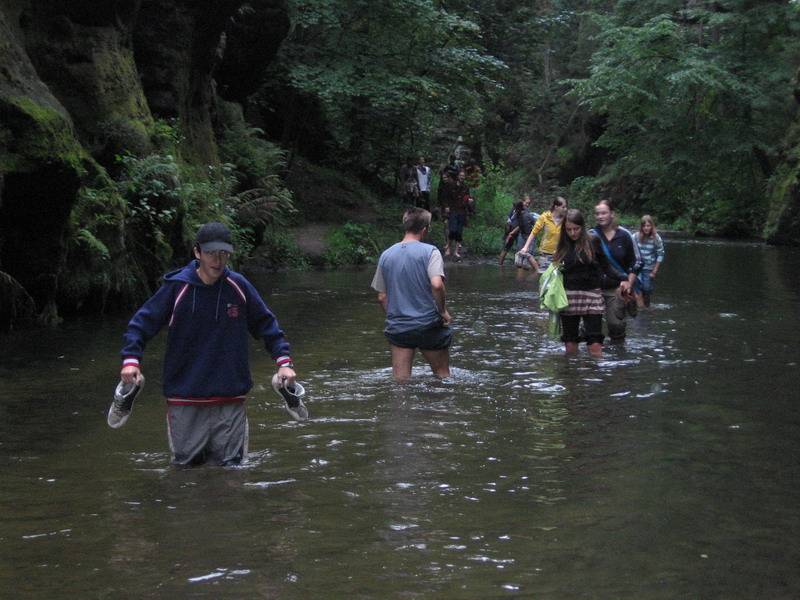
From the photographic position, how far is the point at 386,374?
33.0 feet

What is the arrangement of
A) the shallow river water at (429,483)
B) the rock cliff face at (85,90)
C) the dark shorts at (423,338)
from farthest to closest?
the rock cliff face at (85,90) < the dark shorts at (423,338) < the shallow river water at (429,483)

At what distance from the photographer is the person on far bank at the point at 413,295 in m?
8.95

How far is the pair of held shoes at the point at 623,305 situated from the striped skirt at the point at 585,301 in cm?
87

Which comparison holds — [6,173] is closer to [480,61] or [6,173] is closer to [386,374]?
[386,374]

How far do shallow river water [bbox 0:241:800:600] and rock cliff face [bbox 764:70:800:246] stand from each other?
2389 centimetres

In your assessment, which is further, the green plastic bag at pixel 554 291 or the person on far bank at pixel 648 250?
the person on far bank at pixel 648 250

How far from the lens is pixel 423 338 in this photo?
909cm

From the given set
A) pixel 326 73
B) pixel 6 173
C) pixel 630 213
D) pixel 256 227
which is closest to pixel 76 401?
pixel 6 173

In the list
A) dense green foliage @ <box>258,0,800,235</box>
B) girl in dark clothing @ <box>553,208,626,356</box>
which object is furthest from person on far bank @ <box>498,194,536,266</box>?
girl in dark clothing @ <box>553,208,626,356</box>

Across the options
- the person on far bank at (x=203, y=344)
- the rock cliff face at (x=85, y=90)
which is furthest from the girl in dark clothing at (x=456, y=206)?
the person on far bank at (x=203, y=344)

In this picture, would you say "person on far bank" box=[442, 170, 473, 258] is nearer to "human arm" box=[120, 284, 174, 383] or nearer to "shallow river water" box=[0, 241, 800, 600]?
"shallow river water" box=[0, 241, 800, 600]

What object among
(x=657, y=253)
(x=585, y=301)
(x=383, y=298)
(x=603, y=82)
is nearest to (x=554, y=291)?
(x=585, y=301)

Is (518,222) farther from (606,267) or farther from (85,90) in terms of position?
(606,267)

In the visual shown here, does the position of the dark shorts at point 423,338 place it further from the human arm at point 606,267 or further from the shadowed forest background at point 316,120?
the shadowed forest background at point 316,120
